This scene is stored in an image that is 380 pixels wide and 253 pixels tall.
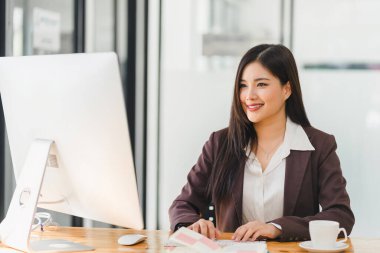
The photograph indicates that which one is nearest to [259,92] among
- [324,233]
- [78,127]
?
[324,233]

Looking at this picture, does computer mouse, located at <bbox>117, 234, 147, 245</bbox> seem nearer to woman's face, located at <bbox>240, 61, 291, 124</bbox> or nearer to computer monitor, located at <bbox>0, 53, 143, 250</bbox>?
computer monitor, located at <bbox>0, 53, 143, 250</bbox>

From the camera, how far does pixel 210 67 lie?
12.6 feet

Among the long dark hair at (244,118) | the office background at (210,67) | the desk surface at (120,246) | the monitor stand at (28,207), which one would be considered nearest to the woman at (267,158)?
the long dark hair at (244,118)

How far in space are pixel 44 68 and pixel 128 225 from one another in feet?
1.59

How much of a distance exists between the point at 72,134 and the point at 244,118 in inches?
30.9

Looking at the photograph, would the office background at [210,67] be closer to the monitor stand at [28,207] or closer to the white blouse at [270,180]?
the white blouse at [270,180]

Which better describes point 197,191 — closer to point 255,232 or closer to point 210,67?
point 255,232

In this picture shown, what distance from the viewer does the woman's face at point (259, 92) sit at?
7.47 feet

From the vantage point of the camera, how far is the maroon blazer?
218 centimetres

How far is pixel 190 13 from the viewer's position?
3900 millimetres

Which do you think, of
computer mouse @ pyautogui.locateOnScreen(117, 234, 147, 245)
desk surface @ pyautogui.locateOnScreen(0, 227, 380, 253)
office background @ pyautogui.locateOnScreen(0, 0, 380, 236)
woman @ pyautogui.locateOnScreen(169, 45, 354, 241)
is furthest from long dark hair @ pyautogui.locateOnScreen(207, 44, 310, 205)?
office background @ pyautogui.locateOnScreen(0, 0, 380, 236)

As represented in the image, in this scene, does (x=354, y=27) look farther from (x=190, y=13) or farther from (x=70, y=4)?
(x=70, y=4)

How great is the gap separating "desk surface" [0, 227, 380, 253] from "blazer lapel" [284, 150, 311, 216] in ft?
1.12

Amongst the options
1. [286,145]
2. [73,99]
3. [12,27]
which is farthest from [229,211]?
[12,27]
